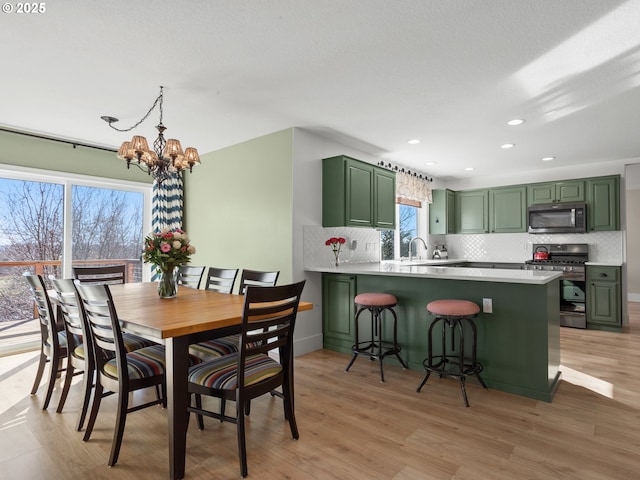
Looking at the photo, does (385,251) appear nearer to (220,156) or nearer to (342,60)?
(220,156)

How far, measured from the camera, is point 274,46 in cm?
239

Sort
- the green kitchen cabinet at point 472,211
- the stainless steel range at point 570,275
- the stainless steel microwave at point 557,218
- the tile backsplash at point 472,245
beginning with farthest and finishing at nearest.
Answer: the green kitchen cabinet at point 472,211
the stainless steel microwave at point 557,218
the stainless steel range at point 570,275
the tile backsplash at point 472,245

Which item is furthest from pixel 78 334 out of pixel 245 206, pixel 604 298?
pixel 604 298

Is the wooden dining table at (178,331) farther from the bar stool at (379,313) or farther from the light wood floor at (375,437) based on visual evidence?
the bar stool at (379,313)

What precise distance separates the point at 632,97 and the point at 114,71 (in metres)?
4.19

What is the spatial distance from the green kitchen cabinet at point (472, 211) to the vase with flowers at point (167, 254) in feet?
17.3

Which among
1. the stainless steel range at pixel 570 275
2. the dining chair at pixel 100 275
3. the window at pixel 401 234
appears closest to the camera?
the dining chair at pixel 100 275

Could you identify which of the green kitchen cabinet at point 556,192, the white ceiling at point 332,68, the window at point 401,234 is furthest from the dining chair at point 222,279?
the green kitchen cabinet at point 556,192

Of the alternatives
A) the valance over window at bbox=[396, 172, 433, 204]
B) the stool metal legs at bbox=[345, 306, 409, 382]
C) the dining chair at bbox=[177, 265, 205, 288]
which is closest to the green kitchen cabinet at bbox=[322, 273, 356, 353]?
the stool metal legs at bbox=[345, 306, 409, 382]

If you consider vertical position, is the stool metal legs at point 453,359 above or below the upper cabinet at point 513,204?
A: below

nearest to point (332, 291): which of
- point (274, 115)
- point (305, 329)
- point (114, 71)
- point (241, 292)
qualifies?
point (305, 329)

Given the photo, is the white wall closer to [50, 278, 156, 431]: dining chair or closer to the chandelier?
the chandelier

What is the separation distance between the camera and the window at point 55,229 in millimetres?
4145

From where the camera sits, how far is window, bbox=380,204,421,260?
5.88 metres
